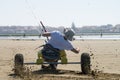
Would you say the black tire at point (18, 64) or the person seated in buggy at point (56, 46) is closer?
the black tire at point (18, 64)

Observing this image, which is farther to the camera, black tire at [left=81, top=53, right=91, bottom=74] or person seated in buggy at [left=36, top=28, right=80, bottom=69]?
person seated in buggy at [left=36, top=28, right=80, bottom=69]

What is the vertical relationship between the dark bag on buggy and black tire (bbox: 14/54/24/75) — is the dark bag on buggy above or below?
above

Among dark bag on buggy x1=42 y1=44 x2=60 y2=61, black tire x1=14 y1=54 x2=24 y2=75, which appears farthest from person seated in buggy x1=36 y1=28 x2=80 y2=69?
black tire x1=14 y1=54 x2=24 y2=75

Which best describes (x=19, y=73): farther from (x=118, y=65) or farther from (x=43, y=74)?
(x=118, y=65)

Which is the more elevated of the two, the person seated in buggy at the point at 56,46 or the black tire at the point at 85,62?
the person seated in buggy at the point at 56,46

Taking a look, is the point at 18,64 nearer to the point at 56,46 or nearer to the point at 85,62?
the point at 56,46

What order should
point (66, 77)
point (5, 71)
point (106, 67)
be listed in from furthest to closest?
point (106, 67) < point (5, 71) < point (66, 77)

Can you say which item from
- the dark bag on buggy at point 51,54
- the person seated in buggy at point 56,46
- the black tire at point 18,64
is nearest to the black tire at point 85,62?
the person seated in buggy at point 56,46

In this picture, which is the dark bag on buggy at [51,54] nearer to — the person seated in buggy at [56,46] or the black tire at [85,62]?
the person seated in buggy at [56,46]

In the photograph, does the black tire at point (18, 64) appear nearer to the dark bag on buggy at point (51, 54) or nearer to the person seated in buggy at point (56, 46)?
the person seated in buggy at point (56, 46)

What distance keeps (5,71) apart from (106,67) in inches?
157

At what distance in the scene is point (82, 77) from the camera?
39.4ft

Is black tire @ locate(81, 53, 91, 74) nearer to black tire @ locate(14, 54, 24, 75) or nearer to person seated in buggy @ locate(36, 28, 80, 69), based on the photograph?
person seated in buggy @ locate(36, 28, 80, 69)

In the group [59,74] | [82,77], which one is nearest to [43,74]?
[59,74]
